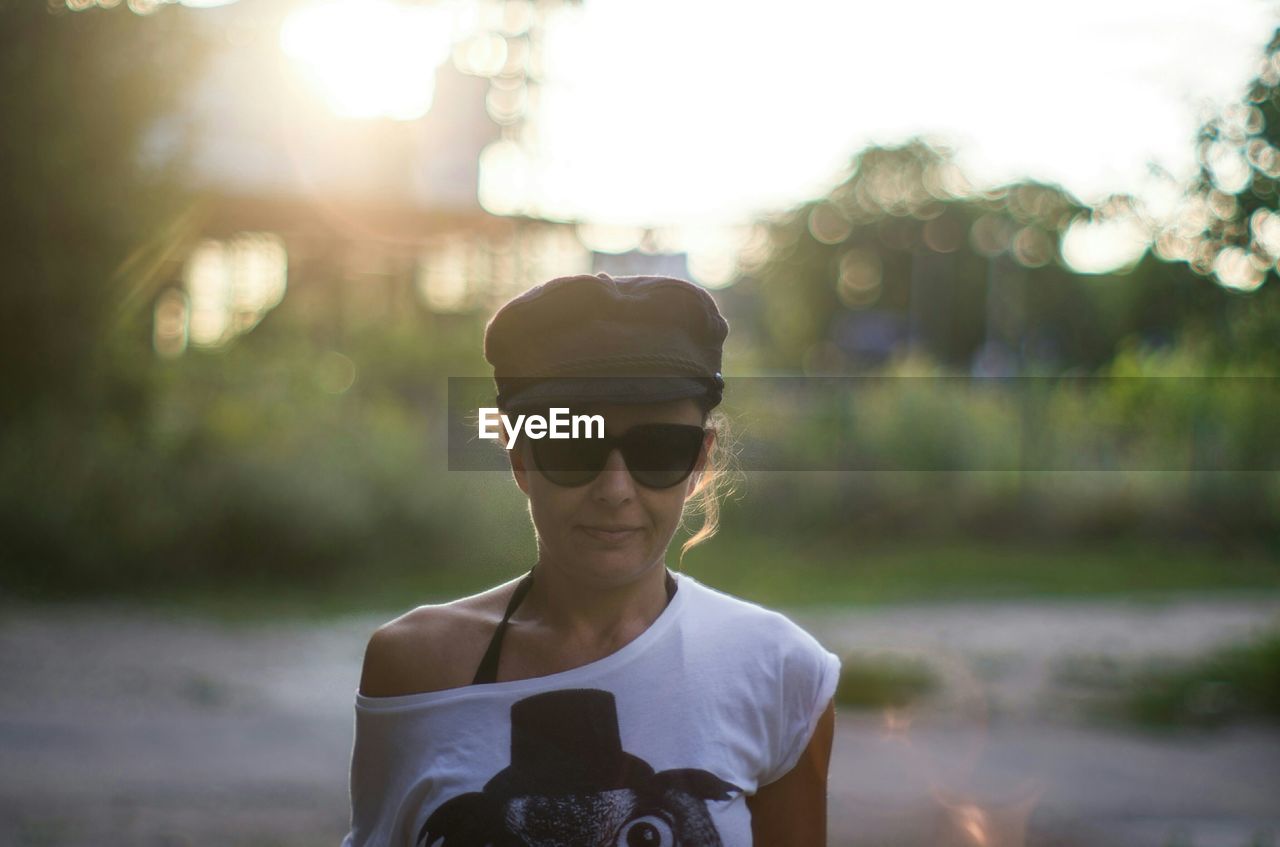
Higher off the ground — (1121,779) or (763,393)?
(763,393)

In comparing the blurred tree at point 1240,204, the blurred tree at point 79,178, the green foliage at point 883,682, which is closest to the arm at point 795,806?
the blurred tree at point 1240,204

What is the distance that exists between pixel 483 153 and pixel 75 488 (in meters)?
7.30

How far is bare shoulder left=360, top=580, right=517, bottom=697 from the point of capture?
1632 mm

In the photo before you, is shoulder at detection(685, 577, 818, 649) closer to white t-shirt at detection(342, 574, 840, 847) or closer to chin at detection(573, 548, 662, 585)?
white t-shirt at detection(342, 574, 840, 847)

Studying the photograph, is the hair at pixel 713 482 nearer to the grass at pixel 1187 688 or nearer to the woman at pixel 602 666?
the woman at pixel 602 666

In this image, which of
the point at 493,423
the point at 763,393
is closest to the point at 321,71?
the point at 763,393

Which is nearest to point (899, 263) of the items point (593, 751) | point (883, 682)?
point (883, 682)

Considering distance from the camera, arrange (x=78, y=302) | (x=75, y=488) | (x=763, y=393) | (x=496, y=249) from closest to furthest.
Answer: (x=78, y=302)
(x=75, y=488)
(x=763, y=393)
(x=496, y=249)

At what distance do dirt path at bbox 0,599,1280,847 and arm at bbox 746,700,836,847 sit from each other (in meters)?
3.45

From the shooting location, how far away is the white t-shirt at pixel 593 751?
1.55m

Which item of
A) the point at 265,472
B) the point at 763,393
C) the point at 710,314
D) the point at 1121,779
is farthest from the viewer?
the point at 763,393

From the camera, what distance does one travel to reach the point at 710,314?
64.0 inches

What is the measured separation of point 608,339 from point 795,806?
Answer: 694 mm

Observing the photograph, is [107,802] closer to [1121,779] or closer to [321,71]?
[1121,779]
